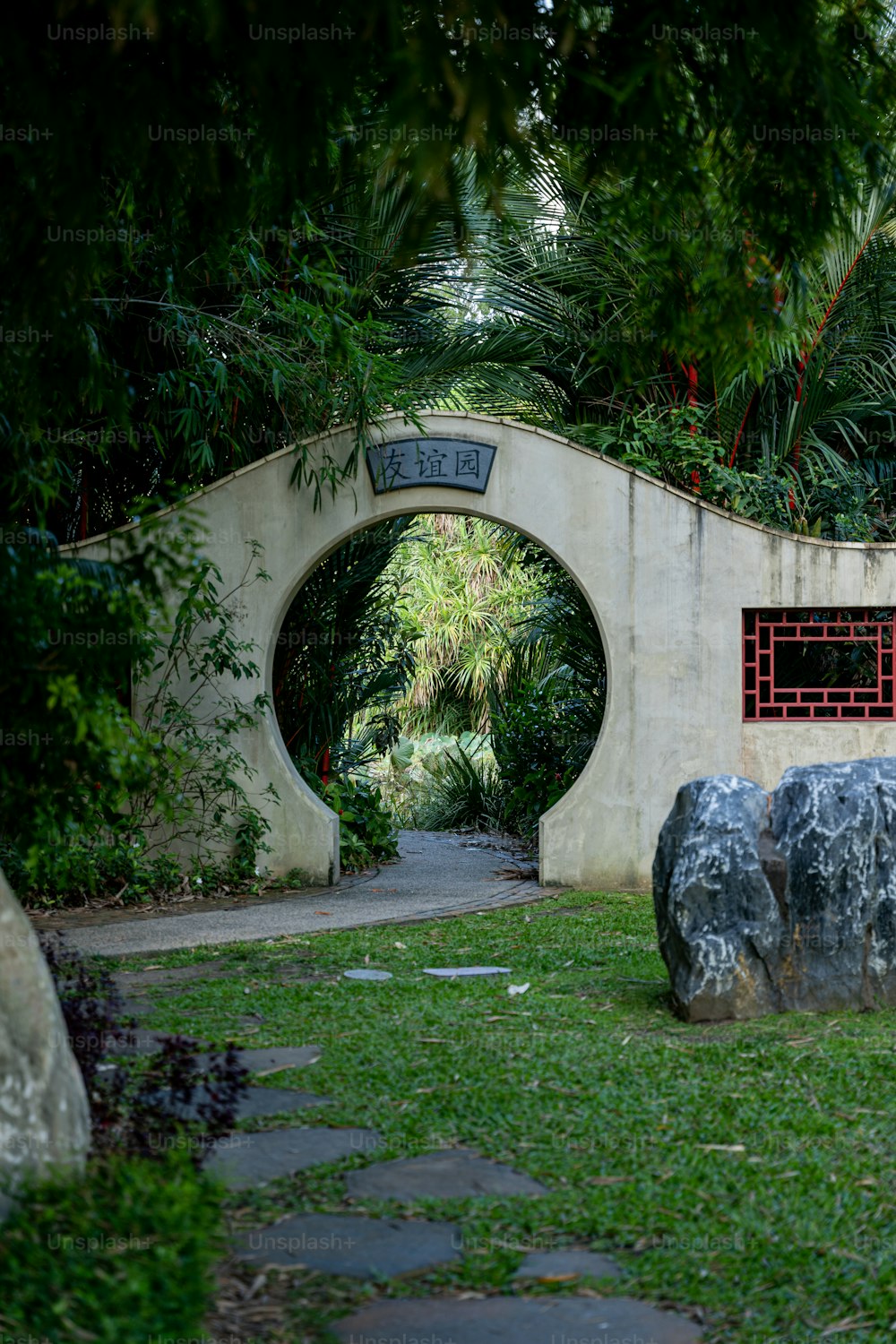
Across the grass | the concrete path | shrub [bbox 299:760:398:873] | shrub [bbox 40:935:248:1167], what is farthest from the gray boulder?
shrub [bbox 299:760:398:873]

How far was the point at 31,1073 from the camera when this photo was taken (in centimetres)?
287

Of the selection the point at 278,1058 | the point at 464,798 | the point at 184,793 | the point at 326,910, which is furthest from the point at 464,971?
the point at 464,798

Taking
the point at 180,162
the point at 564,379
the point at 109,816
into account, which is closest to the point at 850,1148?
the point at 180,162

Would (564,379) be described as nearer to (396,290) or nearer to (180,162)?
(396,290)

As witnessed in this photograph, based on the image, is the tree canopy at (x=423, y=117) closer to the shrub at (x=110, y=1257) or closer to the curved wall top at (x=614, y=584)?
the shrub at (x=110, y=1257)

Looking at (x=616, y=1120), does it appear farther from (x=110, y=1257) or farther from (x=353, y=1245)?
(x=110, y=1257)

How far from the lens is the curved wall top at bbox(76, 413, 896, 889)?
8742mm

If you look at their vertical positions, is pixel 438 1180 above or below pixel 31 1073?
below

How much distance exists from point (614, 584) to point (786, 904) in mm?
3992

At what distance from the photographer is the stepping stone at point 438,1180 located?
342 centimetres

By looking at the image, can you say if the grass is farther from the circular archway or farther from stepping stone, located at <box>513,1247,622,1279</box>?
A: the circular archway

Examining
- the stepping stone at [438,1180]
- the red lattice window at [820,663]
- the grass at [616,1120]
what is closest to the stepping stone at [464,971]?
the grass at [616,1120]

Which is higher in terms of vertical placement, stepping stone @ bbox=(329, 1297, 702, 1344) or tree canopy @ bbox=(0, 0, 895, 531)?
tree canopy @ bbox=(0, 0, 895, 531)

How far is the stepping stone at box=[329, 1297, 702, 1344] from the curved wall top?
6.07m
